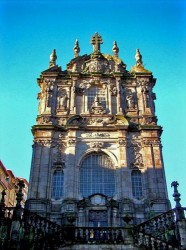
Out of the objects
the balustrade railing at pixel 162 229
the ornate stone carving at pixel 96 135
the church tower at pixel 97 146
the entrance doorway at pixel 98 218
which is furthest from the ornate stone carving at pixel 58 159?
the balustrade railing at pixel 162 229

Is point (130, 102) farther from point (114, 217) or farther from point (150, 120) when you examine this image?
point (114, 217)

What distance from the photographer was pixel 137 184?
63.9 feet

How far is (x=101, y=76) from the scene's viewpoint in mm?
24109

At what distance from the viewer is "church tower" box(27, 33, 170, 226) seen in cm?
1827

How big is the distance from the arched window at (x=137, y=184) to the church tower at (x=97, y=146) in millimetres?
58

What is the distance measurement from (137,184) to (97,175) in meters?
2.37

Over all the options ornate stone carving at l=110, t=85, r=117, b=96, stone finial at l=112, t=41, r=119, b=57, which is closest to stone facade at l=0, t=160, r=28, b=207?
ornate stone carving at l=110, t=85, r=117, b=96

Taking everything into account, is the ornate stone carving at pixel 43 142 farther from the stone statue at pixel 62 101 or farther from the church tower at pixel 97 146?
the stone statue at pixel 62 101

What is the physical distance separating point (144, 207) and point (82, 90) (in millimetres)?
9278

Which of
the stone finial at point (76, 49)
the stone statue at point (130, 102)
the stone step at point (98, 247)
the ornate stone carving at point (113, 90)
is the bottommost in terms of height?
the stone step at point (98, 247)

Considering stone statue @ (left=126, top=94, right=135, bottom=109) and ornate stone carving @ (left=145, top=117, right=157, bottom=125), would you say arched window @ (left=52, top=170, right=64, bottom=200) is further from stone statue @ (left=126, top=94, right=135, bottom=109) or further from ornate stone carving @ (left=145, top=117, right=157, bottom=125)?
stone statue @ (left=126, top=94, right=135, bottom=109)

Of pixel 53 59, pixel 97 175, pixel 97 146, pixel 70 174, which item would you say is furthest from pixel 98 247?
pixel 53 59

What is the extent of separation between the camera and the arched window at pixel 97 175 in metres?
19.2

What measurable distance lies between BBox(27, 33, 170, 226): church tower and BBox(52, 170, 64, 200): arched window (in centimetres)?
6
